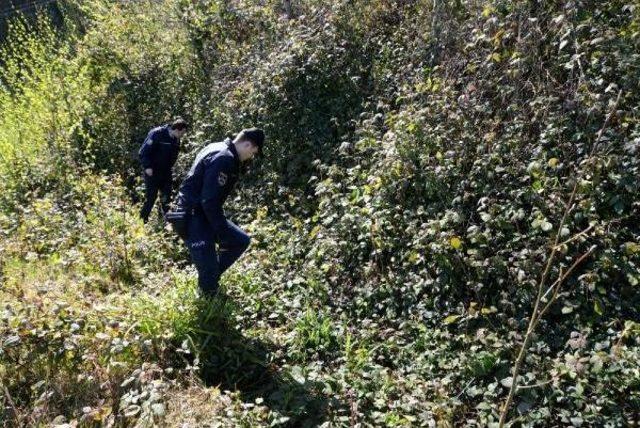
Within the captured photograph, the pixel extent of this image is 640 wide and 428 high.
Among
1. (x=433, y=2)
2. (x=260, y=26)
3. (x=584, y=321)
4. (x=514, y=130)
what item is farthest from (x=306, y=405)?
(x=260, y=26)

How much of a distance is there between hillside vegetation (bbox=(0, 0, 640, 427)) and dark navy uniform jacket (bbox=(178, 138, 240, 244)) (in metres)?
0.64

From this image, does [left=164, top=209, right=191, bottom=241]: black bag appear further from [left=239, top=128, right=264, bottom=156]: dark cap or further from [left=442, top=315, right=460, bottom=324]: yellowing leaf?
[left=442, top=315, right=460, bottom=324]: yellowing leaf

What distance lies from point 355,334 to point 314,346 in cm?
39

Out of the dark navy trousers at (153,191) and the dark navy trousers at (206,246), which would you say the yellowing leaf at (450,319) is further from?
the dark navy trousers at (153,191)

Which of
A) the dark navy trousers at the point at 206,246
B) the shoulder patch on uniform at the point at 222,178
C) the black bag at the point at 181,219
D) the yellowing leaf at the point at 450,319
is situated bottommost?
the yellowing leaf at the point at 450,319

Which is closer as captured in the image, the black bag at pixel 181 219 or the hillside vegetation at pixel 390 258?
the hillside vegetation at pixel 390 258

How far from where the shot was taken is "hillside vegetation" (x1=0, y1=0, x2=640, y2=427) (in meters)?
4.04

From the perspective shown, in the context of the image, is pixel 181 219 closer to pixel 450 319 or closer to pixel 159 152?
pixel 450 319

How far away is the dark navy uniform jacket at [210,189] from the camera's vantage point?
4.93 meters

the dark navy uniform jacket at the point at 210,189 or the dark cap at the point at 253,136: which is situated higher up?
the dark cap at the point at 253,136

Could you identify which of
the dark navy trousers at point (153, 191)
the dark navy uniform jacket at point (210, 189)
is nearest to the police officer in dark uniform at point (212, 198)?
the dark navy uniform jacket at point (210, 189)

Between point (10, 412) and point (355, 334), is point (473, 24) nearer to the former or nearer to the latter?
point (355, 334)

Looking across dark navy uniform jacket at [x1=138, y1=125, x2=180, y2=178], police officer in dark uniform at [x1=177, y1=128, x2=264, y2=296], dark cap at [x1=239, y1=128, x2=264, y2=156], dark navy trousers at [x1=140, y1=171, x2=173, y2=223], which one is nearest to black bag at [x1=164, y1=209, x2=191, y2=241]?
police officer in dark uniform at [x1=177, y1=128, x2=264, y2=296]

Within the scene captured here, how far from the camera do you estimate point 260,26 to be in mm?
10281
